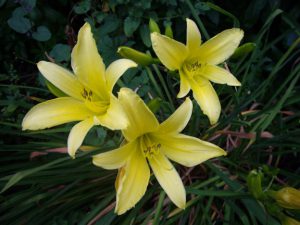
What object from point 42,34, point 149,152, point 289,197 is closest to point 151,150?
point 149,152

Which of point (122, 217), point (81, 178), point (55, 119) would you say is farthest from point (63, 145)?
point (55, 119)

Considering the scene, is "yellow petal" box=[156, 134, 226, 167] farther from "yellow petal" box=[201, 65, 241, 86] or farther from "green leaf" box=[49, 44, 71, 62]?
"green leaf" box=[49, 44, 71, 62]

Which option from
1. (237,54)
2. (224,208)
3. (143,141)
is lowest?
(224,208)

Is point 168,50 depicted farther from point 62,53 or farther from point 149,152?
point 62,53

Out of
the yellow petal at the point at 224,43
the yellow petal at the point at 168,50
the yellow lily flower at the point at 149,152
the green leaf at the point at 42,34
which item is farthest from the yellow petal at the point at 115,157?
the green leaf at the point at 42,34

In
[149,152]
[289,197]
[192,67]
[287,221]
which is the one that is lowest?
[287,221]

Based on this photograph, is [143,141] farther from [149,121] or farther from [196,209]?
[196,209]
